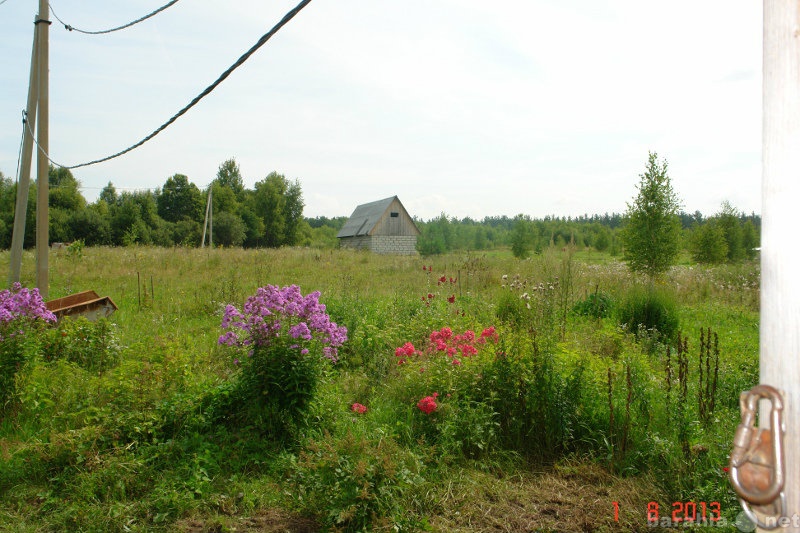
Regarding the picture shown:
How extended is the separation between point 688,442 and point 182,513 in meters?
3.33

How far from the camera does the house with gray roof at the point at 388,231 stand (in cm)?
3969

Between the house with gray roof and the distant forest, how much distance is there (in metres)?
1.49

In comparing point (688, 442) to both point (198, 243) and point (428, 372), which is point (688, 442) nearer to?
point (428, 372)

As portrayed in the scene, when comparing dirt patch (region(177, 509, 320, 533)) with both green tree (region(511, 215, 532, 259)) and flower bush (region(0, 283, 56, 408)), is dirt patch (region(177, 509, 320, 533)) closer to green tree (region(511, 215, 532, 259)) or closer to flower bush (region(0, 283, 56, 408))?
flower bush (region(0, 283, 56, 408))

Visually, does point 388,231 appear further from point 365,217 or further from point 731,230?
point 731,230

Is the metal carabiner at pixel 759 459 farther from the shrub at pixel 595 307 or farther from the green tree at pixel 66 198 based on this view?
the green tree at pixel 66 198

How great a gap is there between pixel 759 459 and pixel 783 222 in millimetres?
470

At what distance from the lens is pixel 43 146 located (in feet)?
25.9

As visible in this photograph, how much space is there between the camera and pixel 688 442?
134 inches

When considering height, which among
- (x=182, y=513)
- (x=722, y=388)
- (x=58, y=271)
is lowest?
(x=182, y=513)

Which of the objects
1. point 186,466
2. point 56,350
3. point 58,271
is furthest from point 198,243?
point 186,466

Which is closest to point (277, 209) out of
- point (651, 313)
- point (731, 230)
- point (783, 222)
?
point (731, 230)

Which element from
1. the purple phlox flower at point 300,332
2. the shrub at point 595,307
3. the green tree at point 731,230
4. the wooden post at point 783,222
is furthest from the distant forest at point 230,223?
the wooden post at point 783,222

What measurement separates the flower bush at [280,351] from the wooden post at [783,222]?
3.54 meters
